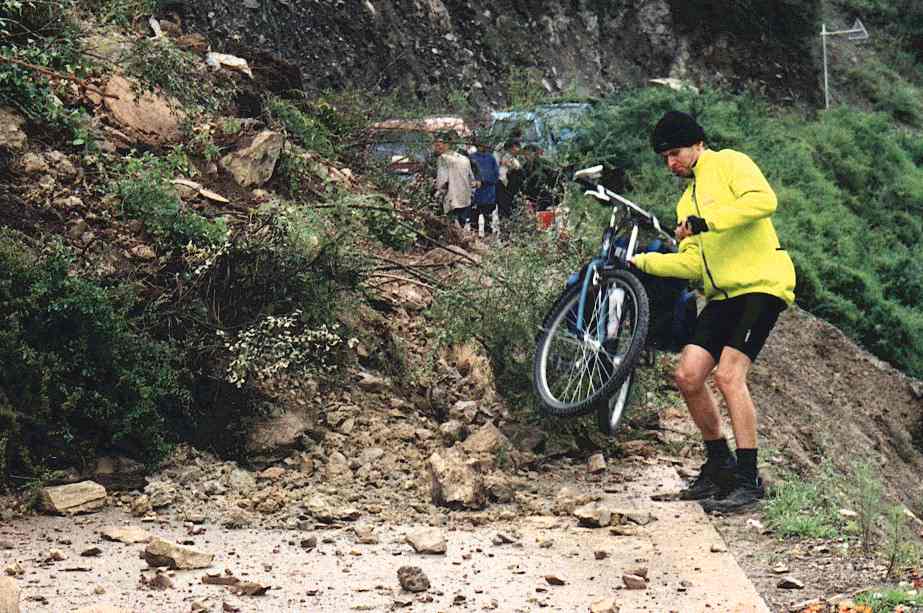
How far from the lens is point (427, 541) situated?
20.3 feet

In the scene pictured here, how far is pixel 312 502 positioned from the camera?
23.9 ft

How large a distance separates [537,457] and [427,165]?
7.92m

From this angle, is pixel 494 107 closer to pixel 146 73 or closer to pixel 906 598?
pixel 146 73

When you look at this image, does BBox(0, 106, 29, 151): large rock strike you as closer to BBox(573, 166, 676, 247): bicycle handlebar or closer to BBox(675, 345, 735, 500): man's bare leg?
BBox(573, 166, 676, 247): bicycle handlebar

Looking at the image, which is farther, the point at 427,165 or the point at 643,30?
the point at 643,30

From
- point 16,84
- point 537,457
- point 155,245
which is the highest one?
point 16,84

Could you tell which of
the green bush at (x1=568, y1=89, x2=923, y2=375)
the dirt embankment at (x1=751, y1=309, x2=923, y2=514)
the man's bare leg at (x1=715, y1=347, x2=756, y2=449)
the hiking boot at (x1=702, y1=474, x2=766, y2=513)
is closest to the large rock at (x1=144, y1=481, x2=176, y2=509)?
→ the hiking boot at (x1=702, y1=474, x2=766, y2=513)

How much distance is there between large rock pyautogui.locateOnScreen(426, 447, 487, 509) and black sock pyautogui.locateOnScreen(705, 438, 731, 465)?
1.29 meters

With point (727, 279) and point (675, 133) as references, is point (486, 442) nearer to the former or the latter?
point (727, 279)

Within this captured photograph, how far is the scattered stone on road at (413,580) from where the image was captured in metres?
5.39

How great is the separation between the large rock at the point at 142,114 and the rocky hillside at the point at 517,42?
334 inches

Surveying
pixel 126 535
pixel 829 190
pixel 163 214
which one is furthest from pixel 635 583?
pixel 829 190

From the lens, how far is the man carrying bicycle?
6906mm

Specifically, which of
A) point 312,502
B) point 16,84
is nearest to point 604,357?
point 312,502
